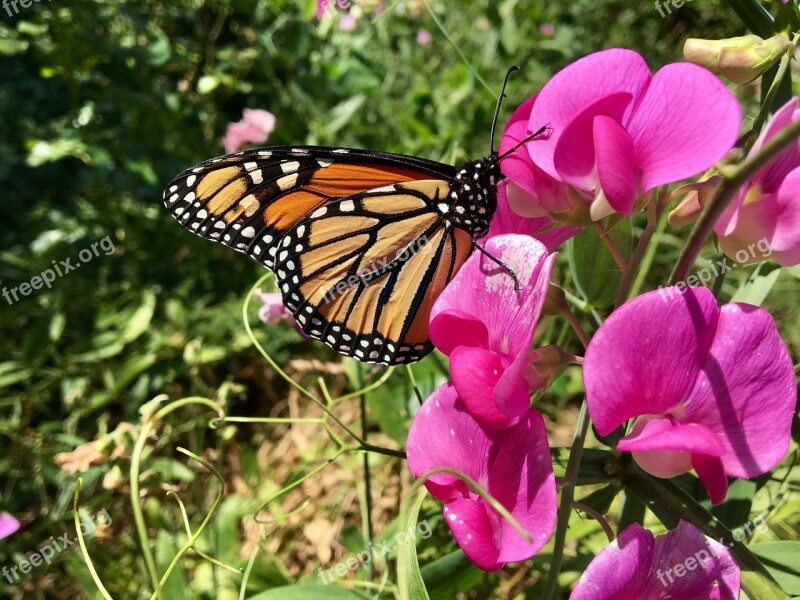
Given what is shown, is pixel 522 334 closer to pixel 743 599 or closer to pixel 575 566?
pixel 743 599

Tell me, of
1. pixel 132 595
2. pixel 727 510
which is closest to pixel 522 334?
pixel 727 510

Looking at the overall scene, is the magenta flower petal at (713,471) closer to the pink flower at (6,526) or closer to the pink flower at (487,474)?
the pink flower at (487,474)

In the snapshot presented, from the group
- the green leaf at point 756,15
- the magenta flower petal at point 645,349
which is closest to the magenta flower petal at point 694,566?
the magenta flower petal at point 645,349

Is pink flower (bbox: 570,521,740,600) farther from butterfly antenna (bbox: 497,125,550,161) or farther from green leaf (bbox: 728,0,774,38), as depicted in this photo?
green leaf (bbox: 728,0,774,38)

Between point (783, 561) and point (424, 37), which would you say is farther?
point (424, 37)

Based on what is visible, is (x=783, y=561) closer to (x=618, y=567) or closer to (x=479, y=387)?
(x=618, y=567)

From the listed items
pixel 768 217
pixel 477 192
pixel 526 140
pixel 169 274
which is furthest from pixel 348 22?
pixel 768 217
